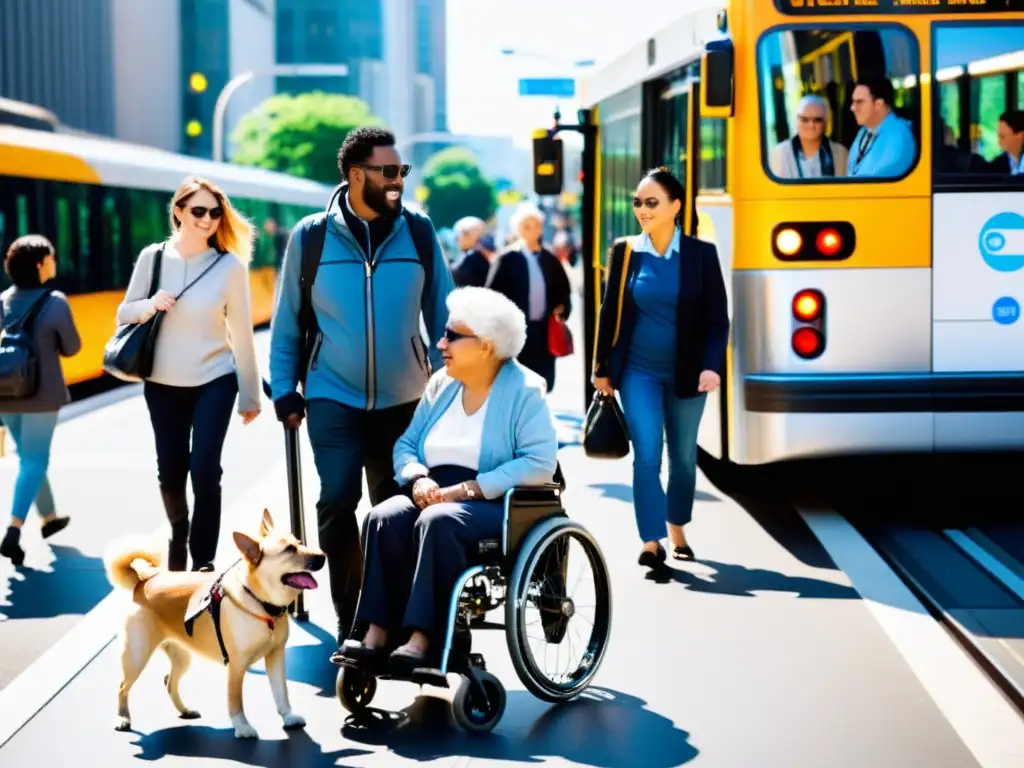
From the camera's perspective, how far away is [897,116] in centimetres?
924

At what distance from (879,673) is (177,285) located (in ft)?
9.89

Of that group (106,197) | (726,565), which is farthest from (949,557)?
(106,197)

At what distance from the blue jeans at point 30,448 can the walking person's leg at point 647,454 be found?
9.01 ft

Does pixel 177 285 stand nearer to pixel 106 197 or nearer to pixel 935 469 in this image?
pixel 935 469

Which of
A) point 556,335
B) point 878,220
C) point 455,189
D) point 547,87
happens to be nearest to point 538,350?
point 556,335

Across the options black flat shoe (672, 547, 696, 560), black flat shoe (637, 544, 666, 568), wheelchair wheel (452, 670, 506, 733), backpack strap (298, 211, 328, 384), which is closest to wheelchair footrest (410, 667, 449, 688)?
wheelchair wheel (452, 670, 506, 733)

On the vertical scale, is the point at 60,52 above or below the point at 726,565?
above

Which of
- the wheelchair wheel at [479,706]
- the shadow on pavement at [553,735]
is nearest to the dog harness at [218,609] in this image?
the shadow on pavement at [553,735]

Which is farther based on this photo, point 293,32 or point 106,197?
point 293,32

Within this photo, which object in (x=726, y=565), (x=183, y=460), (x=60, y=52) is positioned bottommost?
(x=726, y=565)

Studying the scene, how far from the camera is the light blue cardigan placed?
19.5 ft

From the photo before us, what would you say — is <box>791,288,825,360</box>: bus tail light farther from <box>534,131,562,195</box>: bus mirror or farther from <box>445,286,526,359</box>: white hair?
<box>534,131,562,195</box>: bus mirror

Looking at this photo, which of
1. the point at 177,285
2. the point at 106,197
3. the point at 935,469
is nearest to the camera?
the point at 177,285

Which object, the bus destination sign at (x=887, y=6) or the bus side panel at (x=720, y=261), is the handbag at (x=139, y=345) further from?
the bus destination sign at (x=887, y=6)
